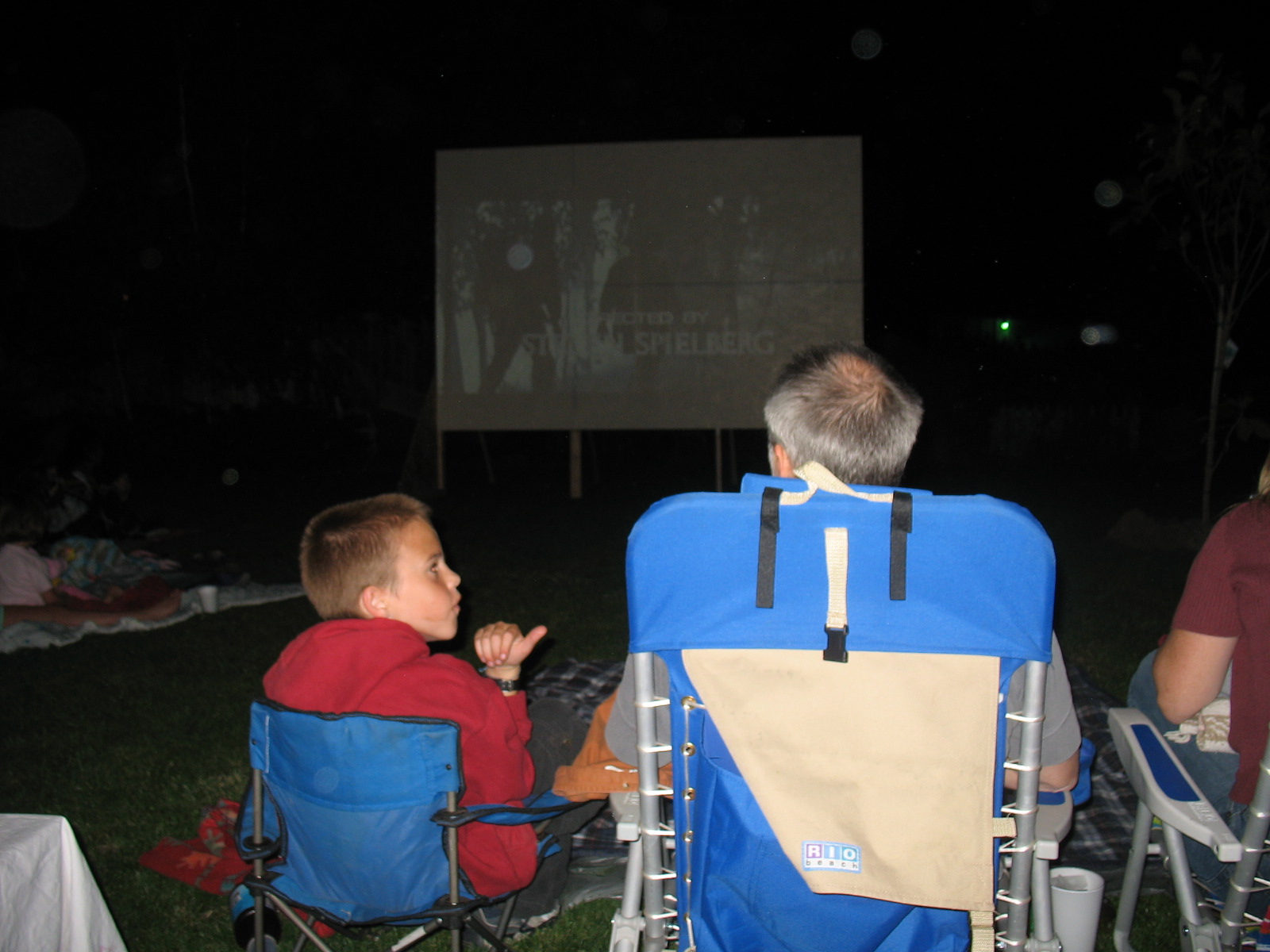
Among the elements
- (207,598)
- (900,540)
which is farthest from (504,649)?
(207,598)

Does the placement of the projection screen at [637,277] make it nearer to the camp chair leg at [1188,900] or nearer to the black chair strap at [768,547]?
the camp chair leg at [1188,900]

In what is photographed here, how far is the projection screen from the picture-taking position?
8.74m

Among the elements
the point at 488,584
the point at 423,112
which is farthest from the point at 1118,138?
the point at 488,584

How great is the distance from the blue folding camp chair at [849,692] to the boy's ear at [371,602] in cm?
74

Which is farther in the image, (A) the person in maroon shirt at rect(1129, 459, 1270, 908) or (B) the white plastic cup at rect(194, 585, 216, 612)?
(B) the white plastic cup at rect(194, 585, 216, 612)

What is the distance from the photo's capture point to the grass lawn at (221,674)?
88.7 inches

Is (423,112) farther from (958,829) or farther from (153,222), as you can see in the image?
(958,829)

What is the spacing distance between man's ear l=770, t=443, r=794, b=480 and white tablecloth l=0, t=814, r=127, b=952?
3.86ft

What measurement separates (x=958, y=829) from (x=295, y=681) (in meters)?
1.11

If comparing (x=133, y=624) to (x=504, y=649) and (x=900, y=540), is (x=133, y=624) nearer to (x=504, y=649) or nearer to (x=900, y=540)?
(x=504, y=649)

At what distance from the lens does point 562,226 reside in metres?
8.95

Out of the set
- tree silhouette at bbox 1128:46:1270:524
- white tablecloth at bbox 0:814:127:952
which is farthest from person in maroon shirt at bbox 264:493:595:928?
tree silhouette at bbox 1128:46:1270:524

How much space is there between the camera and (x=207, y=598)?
4.97 metres

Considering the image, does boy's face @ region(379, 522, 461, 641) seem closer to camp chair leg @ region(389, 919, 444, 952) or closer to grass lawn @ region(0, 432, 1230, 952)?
camp chair leg @ region(389, 919, 444, 952)
